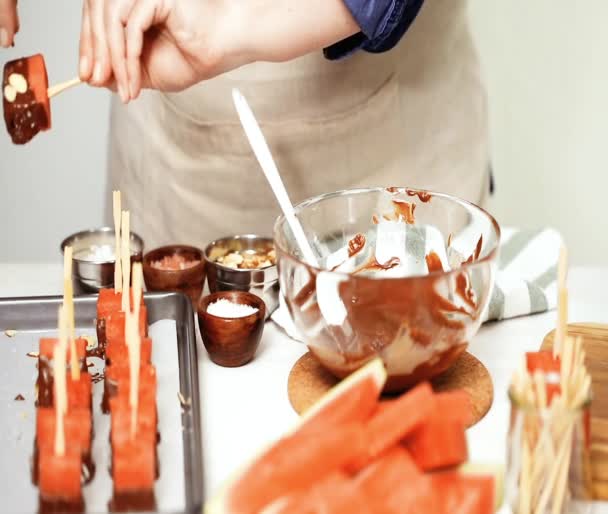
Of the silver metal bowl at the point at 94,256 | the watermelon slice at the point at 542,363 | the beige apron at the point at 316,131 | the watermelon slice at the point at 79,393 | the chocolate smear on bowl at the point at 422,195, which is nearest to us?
the watermelon slice at the point at 542,363

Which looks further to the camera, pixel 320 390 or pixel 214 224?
pixel 214 224

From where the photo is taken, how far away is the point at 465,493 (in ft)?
2.64

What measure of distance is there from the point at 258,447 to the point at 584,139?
2068 millimetres

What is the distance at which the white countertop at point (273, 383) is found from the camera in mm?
1068

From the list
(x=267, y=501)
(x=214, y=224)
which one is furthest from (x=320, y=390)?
(x=214, y=224)

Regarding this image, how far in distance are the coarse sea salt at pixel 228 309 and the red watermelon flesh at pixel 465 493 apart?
1.62ft

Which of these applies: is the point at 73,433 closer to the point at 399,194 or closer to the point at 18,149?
the point at 399,194

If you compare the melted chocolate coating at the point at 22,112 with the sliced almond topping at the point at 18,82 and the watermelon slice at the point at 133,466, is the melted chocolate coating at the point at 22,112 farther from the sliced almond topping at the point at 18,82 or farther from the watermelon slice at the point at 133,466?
the watermelon slice at the point at 133,466

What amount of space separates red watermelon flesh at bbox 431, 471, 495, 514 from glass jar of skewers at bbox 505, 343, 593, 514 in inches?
2.6

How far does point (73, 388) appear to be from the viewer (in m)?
1.04

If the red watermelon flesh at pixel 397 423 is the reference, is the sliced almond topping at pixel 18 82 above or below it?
above

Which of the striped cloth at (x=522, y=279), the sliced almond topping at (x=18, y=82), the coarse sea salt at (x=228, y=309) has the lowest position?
the striped cloth at (x=522, y=279)

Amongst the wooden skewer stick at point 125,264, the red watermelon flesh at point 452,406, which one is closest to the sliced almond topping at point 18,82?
the wooden skewer stick at point 125,264

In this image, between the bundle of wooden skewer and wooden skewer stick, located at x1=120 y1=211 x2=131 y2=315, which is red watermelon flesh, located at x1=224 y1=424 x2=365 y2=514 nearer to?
the bundle of wooden skewer
